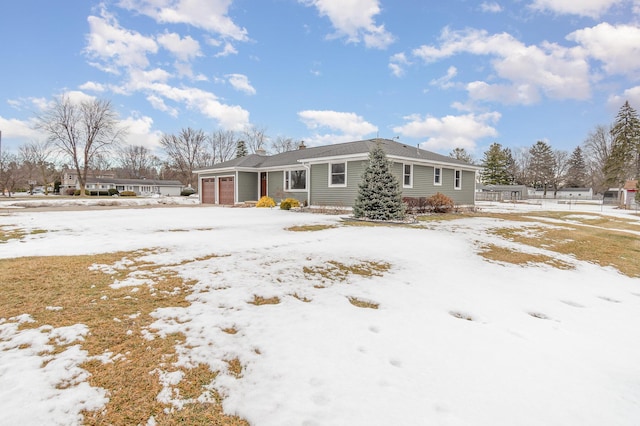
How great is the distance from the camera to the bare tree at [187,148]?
52128 mm

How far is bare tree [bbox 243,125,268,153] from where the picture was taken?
55125 millimetres

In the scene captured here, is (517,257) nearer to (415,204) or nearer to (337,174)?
(415,204)

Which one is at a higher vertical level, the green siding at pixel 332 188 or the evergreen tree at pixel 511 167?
the evergreen tree at pixel 511 167

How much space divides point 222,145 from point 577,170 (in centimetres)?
7536

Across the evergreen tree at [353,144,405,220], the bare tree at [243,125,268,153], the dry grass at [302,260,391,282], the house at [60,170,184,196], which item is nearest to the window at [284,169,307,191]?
the evergreen tree at [353,144,405,220]

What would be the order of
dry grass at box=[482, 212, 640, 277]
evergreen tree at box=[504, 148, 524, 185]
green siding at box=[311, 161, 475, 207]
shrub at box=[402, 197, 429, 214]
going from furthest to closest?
evergreen tree at box=[504, 148, 524, 185]
green siding at box=[311, 161, 475, 207]
shrub at box=[402, 197, 429, 214]
dry grass at box=[482, 212, 640, 277]

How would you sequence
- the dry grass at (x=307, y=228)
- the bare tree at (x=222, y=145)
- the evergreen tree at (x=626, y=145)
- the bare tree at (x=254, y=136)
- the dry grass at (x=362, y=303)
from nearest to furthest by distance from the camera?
the dry grass at (x=362, y=303)
the dry grass at (x=307, y=228)
the evergreen tree at (x=626, y=145)
the bare tree at (x=254, y=136)
the bare tree at (x=222, y=145)

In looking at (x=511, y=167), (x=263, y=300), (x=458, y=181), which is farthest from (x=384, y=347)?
(x=511, y=167)

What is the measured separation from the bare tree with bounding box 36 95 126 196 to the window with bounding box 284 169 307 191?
27.7 meters

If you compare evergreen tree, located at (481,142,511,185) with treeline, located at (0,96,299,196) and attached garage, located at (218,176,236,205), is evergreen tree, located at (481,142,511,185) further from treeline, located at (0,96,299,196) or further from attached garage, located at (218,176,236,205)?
attached garage, located at (218,176,236,205)

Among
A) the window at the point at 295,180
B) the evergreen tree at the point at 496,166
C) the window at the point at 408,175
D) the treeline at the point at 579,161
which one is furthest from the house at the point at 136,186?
the evergreen tree at the point at 496,166

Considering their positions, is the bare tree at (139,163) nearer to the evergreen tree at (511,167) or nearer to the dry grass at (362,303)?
the dry grass at (362,303)

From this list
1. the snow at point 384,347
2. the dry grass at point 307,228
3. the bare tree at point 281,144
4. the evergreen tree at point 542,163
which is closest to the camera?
the snow at point 384,347

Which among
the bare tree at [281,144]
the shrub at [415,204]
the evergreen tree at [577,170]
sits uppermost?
the bare tree at [281,144]
